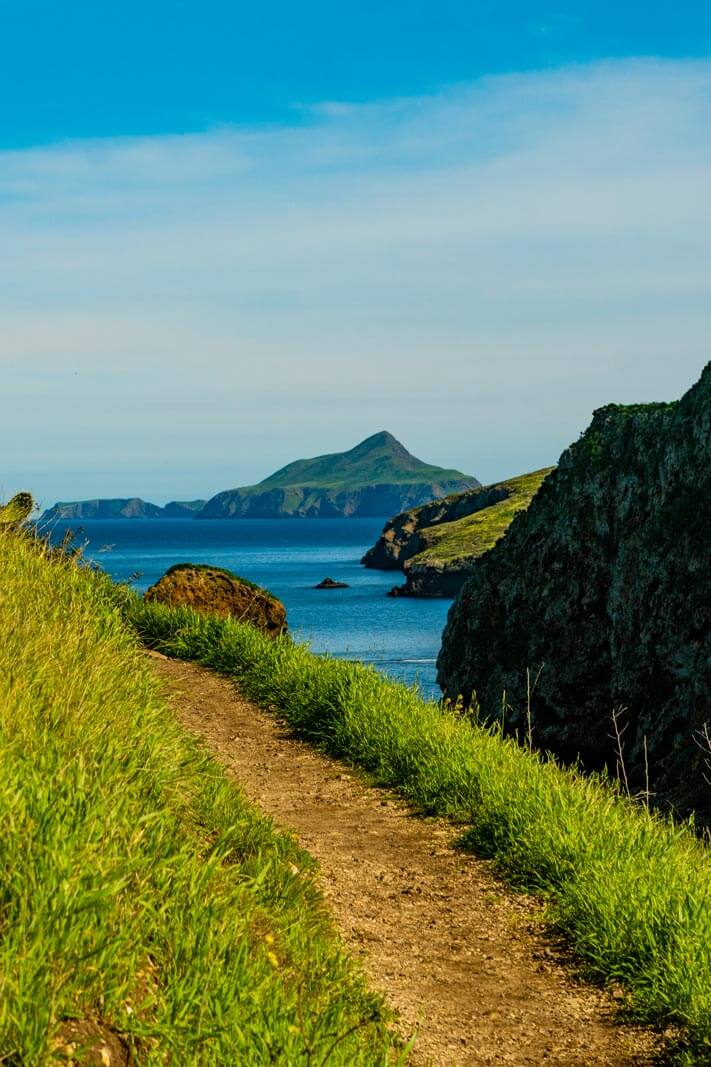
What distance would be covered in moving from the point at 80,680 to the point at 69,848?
256 centimetres

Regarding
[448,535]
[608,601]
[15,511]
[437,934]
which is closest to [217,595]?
[15,511]

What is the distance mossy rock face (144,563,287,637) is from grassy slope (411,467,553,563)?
352ft

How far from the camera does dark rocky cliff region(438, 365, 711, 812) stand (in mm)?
22328

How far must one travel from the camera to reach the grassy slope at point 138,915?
3.88 meters

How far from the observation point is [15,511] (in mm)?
12961

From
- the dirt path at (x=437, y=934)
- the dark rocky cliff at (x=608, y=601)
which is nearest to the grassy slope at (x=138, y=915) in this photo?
the dirt path at (x=437, y=934)

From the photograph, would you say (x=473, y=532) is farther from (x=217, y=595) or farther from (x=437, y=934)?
(x=437, y=934)

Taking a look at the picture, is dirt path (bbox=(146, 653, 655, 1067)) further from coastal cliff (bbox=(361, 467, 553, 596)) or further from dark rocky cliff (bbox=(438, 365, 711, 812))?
coastal cliff (bbox=(361, 467, 553, 596))

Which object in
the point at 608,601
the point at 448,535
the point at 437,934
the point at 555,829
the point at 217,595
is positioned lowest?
the point at 437,934

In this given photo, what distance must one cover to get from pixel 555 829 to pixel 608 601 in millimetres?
19620

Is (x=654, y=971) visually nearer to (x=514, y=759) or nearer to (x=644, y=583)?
(x=514, y=759)

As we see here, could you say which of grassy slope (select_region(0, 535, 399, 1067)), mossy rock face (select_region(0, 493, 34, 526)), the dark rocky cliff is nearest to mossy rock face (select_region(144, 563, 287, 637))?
mossy rock face (select_region(0, 493, 34, 526))

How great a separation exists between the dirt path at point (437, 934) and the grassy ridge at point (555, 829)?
0.22m

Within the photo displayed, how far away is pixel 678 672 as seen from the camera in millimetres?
22047
